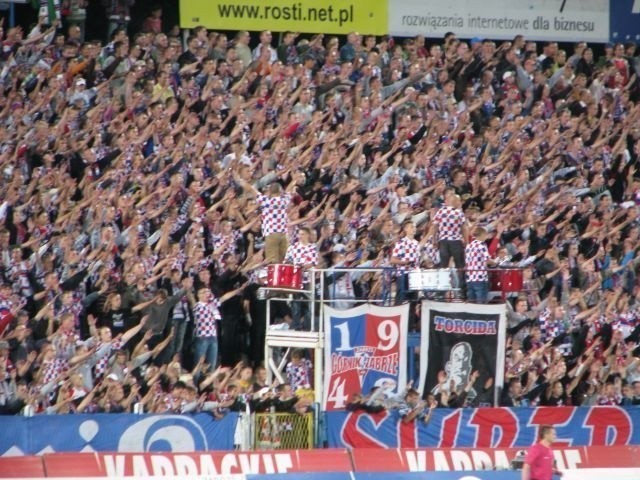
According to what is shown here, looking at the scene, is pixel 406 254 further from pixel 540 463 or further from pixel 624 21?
pixel 624 21

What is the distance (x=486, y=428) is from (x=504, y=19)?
1361cm

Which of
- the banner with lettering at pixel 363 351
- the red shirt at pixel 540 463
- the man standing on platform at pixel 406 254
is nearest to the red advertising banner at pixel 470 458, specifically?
the banner with lettering at pixel 363 351

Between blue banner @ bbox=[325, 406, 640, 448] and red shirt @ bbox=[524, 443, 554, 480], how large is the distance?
183 inches

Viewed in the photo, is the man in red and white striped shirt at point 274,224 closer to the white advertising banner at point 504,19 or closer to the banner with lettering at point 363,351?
the banner with lettering at point 363,351

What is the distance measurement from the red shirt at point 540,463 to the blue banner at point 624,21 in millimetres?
18932

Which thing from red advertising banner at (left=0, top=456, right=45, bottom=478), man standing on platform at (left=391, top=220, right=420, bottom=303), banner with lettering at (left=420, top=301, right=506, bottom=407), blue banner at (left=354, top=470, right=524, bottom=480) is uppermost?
man standing on platform at (left=391, top=220, right=420, bottom=303)

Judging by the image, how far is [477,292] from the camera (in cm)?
2575

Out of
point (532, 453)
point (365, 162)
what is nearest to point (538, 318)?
point (365, 162)

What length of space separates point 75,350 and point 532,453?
23.6 feet

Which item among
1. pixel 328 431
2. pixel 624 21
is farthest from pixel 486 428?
pixel 624 21

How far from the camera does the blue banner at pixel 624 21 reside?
37312mm

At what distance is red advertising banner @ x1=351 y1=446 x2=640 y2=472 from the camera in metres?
23.2

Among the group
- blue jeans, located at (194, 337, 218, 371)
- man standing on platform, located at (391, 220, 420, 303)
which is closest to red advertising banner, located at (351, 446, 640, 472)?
man standing on platform, located at (391, 220, 420, 303)

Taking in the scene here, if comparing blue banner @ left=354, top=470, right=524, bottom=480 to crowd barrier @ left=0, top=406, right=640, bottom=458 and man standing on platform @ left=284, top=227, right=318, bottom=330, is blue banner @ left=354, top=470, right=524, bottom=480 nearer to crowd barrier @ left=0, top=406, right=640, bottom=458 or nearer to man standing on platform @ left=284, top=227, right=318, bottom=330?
crowd barrier @ left=0, top=406, right=640, bottom=458
